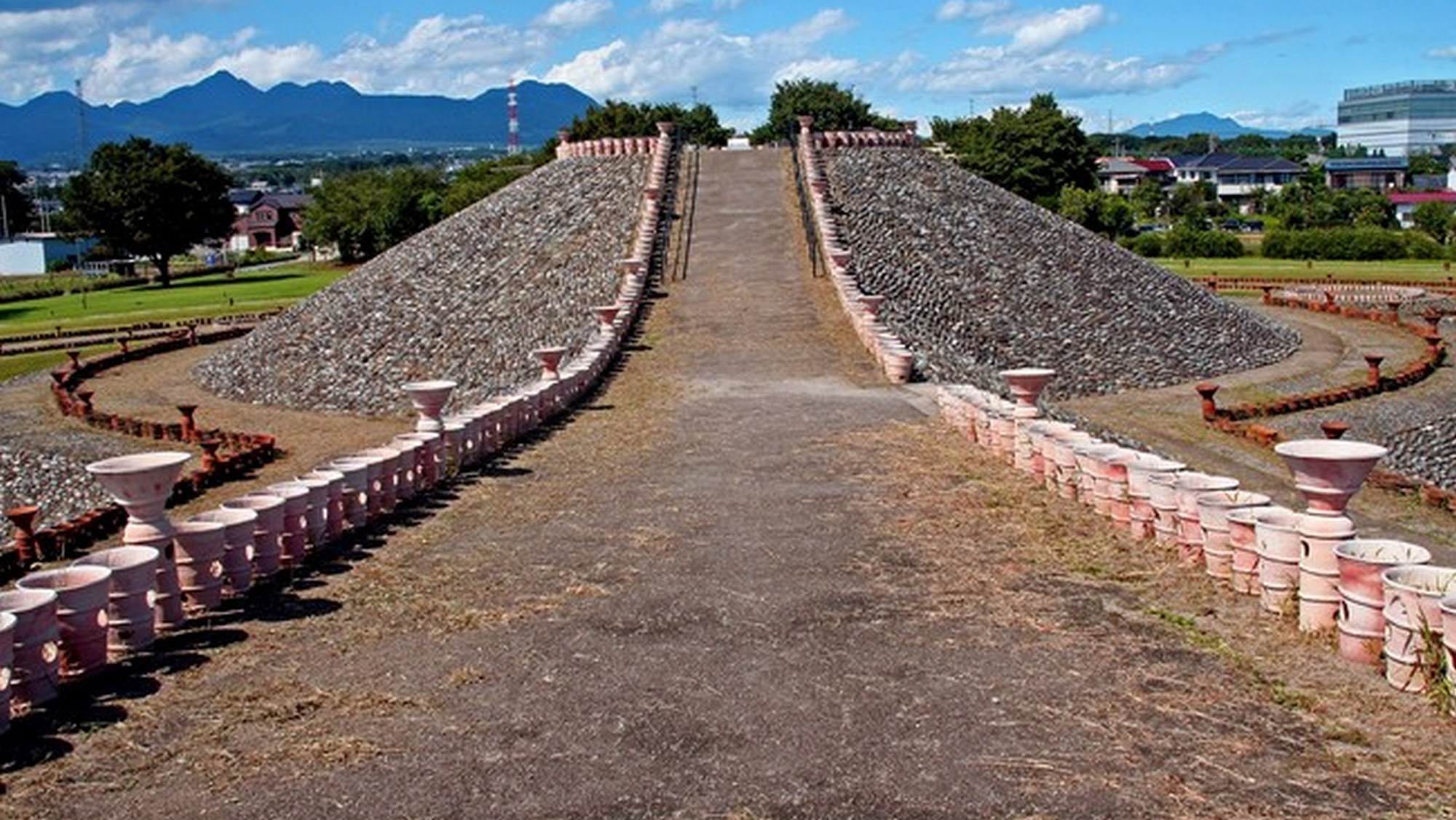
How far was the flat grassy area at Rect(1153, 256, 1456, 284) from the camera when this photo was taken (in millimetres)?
60000

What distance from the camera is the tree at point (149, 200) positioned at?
80.6 m

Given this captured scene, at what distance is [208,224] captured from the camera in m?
84.5

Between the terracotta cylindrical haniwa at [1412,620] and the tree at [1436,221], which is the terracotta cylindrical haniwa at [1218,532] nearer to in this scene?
the terracotta cylindrical haniwa at [1412,620]

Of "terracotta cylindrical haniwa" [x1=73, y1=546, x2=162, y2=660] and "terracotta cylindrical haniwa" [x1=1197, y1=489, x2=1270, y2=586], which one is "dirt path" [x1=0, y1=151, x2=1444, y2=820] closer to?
"terracotta cylindrical haniwa" [x1=73, y1=546, x2=162, y2=660]

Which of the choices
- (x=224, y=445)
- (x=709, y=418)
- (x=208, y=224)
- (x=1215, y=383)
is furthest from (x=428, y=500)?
(x=208, y=224)

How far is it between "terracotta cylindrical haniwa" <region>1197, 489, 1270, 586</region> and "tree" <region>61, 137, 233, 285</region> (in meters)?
80.9

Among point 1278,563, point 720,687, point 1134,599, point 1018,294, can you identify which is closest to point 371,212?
point 1018,294

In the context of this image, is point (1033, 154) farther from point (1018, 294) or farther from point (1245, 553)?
point (1245, 553)

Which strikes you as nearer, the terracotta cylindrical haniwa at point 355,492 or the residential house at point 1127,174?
the terracotta cylindrical haniwa at point 355,492

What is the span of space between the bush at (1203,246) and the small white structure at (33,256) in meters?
83.8

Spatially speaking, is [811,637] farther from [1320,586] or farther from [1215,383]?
[1215,383]

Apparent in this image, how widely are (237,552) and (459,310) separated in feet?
76.8

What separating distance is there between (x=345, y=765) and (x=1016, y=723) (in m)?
3.88

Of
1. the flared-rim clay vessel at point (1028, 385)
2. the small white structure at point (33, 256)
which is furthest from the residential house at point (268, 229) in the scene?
the flared-rim clay vessel at point (1028, 385)
